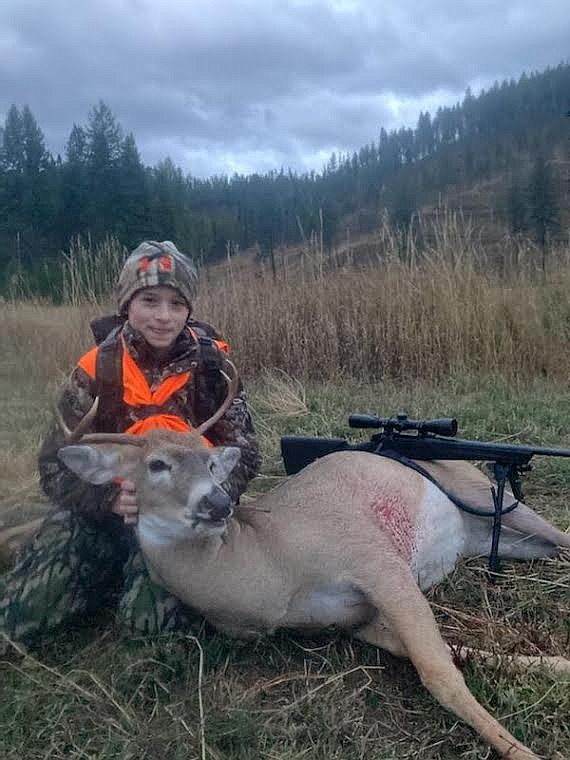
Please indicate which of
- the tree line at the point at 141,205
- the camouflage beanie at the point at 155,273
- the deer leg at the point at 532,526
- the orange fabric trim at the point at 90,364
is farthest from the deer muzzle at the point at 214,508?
the tree line at the point at 141,205

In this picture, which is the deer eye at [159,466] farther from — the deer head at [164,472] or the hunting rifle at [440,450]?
the hunting rifle at [440,450]

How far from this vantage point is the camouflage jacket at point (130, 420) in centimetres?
294

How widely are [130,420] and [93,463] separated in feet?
1.32

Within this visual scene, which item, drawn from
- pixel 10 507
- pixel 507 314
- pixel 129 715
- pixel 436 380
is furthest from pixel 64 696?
pixel 507 314

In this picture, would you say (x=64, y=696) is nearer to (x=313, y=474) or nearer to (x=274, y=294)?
(x=313, y=474)

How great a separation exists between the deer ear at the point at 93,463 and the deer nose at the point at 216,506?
0.39m

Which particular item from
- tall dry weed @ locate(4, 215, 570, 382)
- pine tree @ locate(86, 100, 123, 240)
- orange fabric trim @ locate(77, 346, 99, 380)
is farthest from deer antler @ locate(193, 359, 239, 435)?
pine tree @ locate(86, 100, 123, 240)

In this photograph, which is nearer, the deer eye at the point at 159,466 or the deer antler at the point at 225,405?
the deer eye at the point at 159,466

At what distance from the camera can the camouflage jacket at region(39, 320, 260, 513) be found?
2.94 meters

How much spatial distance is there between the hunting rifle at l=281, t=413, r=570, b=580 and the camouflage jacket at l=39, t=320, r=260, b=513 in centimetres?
55

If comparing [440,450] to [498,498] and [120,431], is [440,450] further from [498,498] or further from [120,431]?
[120,431]

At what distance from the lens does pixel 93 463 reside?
8.57 ft

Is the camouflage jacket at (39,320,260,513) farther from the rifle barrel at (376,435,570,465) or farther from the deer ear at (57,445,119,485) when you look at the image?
the rifle barrel at (376,435,570,465)

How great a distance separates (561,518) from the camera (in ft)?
12.7
